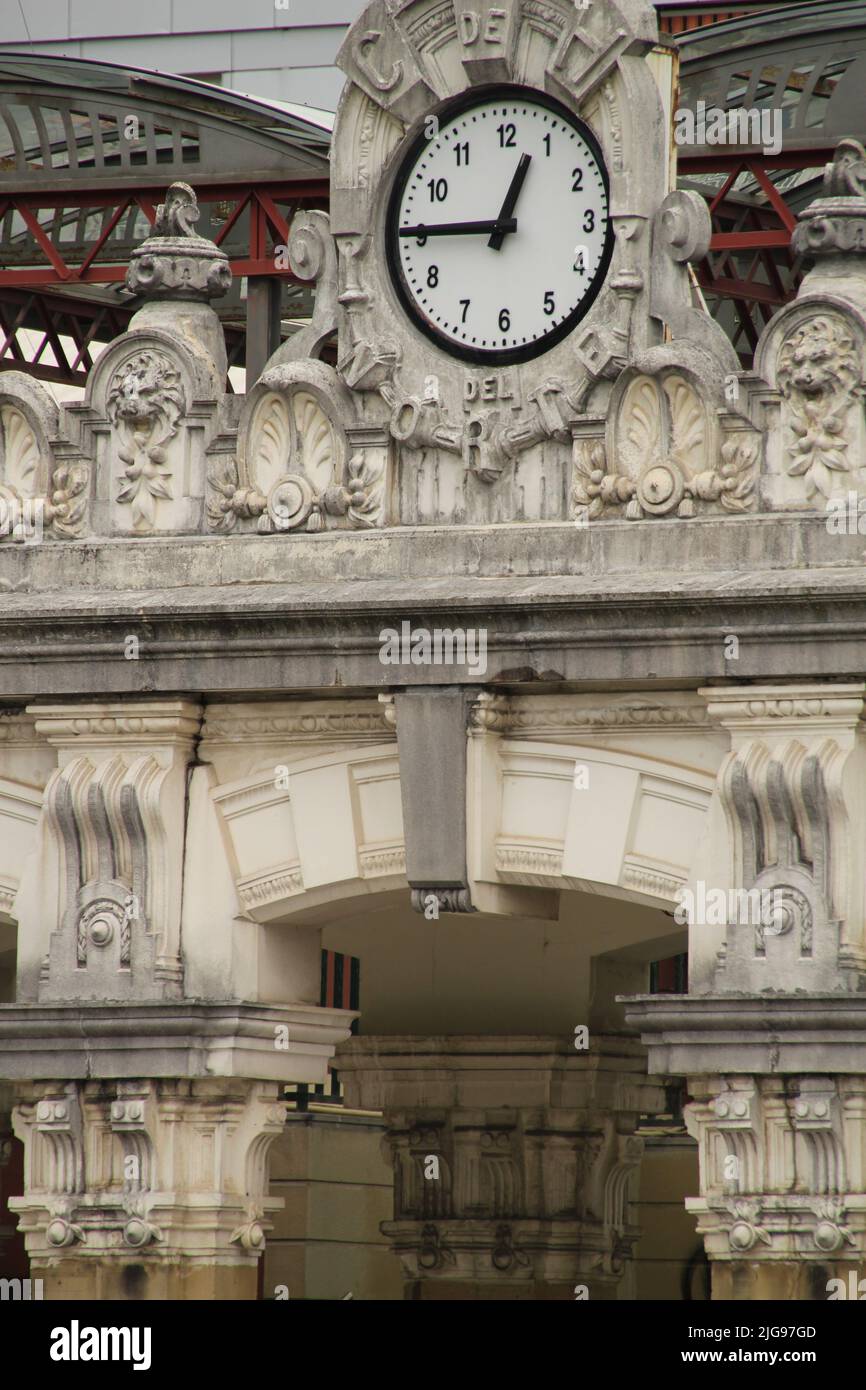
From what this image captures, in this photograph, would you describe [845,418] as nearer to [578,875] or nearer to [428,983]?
[578,875]

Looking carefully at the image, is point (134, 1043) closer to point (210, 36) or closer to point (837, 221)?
point (837, 221)

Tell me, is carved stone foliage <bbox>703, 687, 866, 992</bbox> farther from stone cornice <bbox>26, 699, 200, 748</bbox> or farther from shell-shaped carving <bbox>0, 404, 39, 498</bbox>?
shell-shaped carving <bbox>0, 404, 39, 498</bbox>

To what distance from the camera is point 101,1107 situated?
19422 millimetres

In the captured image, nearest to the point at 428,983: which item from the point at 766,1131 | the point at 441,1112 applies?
the point at 441,1112

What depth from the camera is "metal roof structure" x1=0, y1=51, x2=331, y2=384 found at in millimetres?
27125

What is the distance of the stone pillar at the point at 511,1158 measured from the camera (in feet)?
82.3

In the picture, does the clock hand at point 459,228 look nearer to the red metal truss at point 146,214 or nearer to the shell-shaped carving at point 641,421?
the shell-shaped carving at point 641,421

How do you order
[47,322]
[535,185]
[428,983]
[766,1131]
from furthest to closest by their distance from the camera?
[47,322] < [428,983] < [535,185] < [766,1131]

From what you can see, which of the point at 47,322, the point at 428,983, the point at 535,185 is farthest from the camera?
the point at 47,322

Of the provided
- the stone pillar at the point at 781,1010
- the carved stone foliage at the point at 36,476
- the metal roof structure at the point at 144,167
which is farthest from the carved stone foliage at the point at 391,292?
the metal roof structure at the point at 144,167

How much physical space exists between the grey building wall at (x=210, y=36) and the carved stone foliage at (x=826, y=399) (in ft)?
58.2

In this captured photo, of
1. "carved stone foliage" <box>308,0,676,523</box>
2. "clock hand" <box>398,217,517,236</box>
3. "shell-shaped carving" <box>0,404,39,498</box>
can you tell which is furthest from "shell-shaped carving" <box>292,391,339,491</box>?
"shell-shaped carving" <box>0,404,39,498</box>

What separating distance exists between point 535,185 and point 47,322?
12667 millimetres

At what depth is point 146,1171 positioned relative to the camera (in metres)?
19.2
